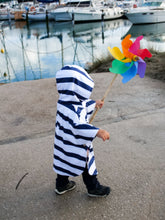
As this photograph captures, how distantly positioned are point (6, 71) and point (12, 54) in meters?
3.96

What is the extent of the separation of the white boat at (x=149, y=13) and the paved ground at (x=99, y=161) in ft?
82.5

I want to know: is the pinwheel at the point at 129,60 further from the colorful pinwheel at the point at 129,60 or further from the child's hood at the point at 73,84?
the child's hood at the point at 73,84

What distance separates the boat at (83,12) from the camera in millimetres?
33438

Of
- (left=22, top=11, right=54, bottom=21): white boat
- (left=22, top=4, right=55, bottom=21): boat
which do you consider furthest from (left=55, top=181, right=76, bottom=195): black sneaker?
(left=22, top=11, right=54, bottom=21): white boat

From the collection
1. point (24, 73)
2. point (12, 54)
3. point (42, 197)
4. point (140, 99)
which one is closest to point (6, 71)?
point (24, 73)

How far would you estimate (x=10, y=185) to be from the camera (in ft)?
8.30

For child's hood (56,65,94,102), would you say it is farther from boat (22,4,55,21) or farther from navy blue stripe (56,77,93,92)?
boat (22,4,55,21)

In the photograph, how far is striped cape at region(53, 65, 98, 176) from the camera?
1.94 m

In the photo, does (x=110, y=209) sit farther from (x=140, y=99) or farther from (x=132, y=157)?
(x=140, y=99)

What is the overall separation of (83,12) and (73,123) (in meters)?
33.8

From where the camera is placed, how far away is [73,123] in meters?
1.94

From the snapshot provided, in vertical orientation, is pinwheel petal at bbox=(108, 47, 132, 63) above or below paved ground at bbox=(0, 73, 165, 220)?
above

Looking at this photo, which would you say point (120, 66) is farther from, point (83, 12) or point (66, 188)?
point (83, 12)

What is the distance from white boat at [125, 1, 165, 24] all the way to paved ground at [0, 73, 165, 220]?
2514 cm
